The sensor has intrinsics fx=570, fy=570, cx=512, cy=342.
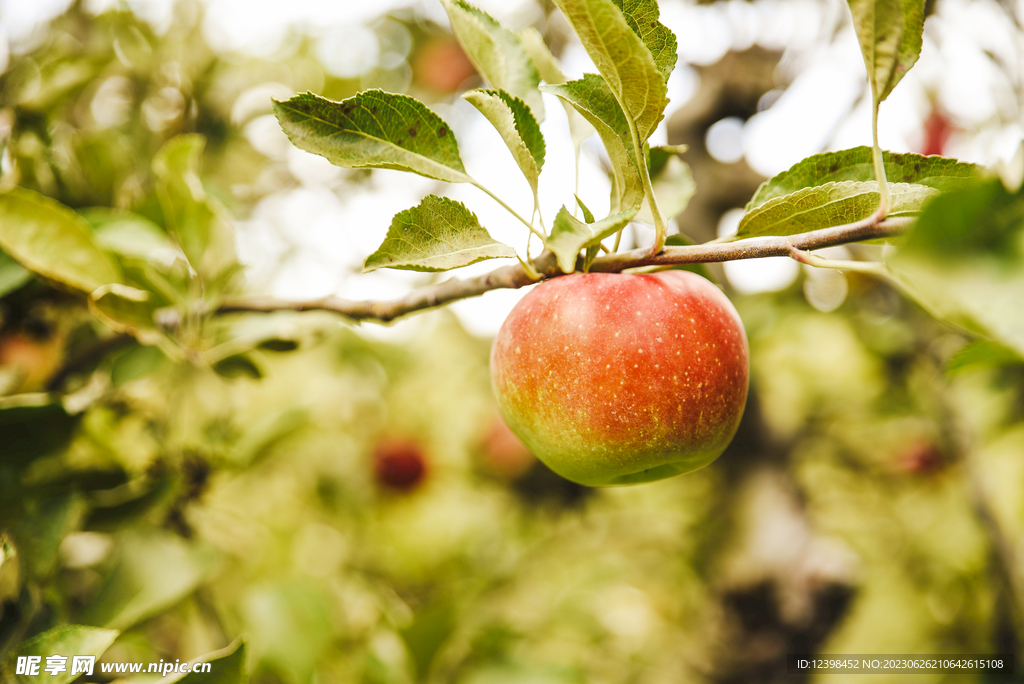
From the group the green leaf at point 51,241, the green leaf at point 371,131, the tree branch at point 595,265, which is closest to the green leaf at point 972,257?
the tree branch at point 595,265

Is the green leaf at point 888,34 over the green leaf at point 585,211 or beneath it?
over

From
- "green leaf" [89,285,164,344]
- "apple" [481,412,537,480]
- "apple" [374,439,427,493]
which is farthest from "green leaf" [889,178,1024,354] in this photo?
"apple" [374,439,427,493]

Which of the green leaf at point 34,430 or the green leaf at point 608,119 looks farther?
the green leaf at point 34,430

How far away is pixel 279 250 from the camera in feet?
7.53

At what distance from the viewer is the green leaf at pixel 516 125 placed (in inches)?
19.7

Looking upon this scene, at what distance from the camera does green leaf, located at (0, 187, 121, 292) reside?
0.67 meters

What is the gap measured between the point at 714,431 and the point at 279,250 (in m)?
2.12

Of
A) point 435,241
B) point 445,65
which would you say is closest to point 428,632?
point 435,241

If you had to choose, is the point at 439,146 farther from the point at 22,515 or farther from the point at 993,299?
the point at 22,515

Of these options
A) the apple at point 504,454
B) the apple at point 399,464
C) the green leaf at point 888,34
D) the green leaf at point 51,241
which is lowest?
the apple at point 399,464

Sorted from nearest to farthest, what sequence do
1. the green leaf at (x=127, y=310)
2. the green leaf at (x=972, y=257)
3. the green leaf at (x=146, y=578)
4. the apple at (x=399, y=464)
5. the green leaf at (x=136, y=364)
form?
the green leaf at (x=972, y=257) → the green leaf at (x=127, y=310) → the green leaf at (x=146, y=578) → the green leaf at (x=136, y=364) → the apple at (x=399, y=464)

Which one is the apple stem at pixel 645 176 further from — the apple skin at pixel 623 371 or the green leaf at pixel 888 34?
the green leaf at pixel 888 34

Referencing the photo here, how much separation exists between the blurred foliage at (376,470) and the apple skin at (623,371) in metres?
0.22

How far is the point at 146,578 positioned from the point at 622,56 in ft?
2.85
